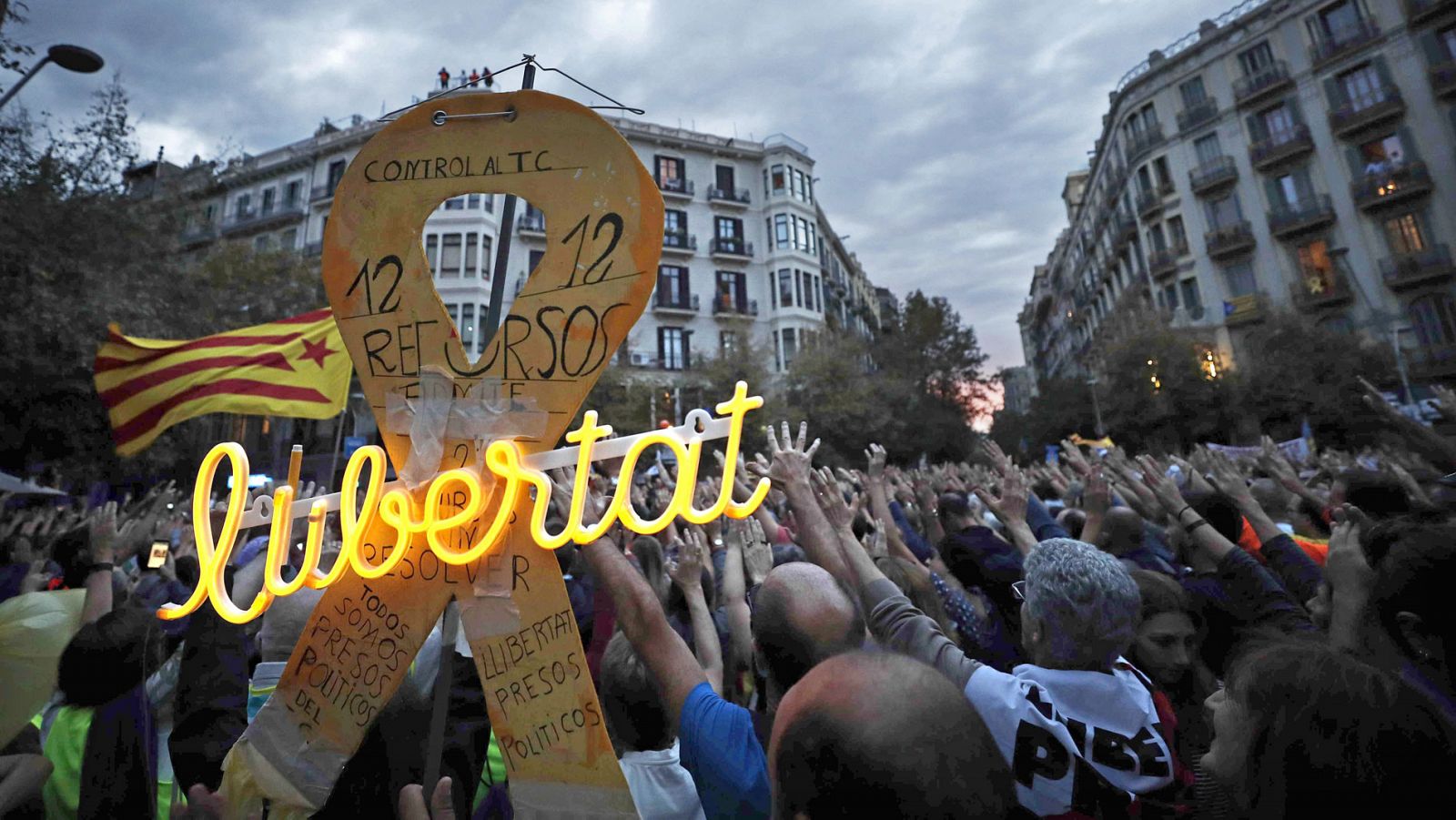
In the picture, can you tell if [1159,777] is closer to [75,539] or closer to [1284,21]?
[75,539]

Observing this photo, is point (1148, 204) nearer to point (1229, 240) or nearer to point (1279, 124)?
point (1229, 240)

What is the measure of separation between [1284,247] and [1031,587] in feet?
116

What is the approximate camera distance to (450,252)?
92.7 feet

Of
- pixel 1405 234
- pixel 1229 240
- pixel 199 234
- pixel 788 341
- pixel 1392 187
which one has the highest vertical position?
pixel 199 234

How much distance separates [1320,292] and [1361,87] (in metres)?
8.40

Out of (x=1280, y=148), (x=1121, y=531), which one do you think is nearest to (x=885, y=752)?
(x=1121, y=531)

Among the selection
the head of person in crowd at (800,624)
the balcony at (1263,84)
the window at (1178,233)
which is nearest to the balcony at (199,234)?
the head of person in crowd at (800,624)

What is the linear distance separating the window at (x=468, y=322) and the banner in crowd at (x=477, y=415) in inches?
1018

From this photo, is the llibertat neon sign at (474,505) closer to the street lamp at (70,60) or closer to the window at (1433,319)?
the street lamp at (70,60)

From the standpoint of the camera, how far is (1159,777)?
1762 millimetres

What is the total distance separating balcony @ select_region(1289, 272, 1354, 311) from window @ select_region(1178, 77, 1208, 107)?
32.9 feet

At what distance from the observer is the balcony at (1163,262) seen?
31547 mm

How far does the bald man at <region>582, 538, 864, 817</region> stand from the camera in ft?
5.48

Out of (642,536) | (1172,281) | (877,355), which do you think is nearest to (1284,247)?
(1172,281)
